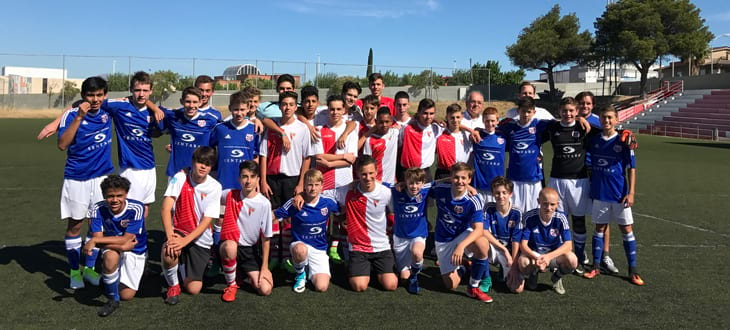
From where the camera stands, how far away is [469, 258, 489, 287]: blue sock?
13.5 ft

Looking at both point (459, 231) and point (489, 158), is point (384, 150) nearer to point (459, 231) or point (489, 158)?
point (489, 158)

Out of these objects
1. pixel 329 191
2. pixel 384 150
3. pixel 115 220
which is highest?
pixel 384 150

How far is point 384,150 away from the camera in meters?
5.07

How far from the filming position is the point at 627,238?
15.4ft

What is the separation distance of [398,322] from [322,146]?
1.99 m

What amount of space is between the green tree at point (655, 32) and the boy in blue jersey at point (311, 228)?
3632 cm

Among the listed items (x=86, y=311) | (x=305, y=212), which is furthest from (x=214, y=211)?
(x=86, y=311)

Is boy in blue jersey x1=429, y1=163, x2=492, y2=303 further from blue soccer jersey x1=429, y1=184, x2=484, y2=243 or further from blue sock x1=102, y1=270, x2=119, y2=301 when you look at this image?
blue sock x1=102, y1=270, x2=119, y2=301

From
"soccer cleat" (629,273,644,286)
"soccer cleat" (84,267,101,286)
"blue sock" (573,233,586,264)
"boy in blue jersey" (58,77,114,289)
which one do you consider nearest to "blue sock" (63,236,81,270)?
"boy in blue jersey" (58,77,114,289)

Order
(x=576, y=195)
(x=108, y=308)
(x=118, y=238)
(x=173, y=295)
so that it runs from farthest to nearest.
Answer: (x=576, y=195), (x=173, y=295), (x=118, y=238), (x=108, y=308)

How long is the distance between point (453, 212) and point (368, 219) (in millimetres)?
746

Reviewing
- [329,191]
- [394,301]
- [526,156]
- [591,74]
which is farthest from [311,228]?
[591,74]

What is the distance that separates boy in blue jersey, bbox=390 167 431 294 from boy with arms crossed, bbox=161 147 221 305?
1.55m

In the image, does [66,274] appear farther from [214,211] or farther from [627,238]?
[627,238]
